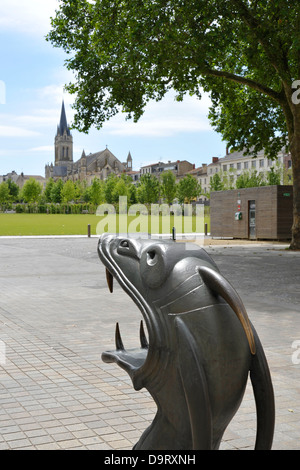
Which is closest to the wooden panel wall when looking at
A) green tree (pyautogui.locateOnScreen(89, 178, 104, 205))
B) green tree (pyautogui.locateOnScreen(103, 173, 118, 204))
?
green tree (pyautogui.locateOnScreen(103, 173, 118, 204))

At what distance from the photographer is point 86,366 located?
5.95 metres

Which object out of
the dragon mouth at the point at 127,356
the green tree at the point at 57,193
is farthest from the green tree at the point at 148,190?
the dragon mouth at the point at 127,356

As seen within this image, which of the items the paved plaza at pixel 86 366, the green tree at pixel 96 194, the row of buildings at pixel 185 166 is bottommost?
the paved plaza at pixel 86 366

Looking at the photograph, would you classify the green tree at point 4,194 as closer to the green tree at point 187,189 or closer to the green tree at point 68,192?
the green tree at point 68,192

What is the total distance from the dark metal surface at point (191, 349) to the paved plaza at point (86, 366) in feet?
6.63

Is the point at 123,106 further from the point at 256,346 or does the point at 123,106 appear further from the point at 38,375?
the point at 256,346

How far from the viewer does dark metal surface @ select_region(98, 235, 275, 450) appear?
1802 mm

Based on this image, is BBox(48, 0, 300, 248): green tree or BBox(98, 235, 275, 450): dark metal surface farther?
BBox(48, 0, 300, 248): green tree

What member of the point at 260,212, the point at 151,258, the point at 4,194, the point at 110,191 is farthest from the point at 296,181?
the point at 4,194

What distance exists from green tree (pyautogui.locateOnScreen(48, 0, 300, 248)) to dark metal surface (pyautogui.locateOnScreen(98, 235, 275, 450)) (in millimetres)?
16286

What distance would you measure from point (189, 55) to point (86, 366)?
50.8 feet

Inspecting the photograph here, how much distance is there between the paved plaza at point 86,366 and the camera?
13.3 feet

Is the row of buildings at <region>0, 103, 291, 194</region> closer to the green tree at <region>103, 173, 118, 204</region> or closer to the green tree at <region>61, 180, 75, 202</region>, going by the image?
the green tree at <region>103, 173, 118, 204</region>
